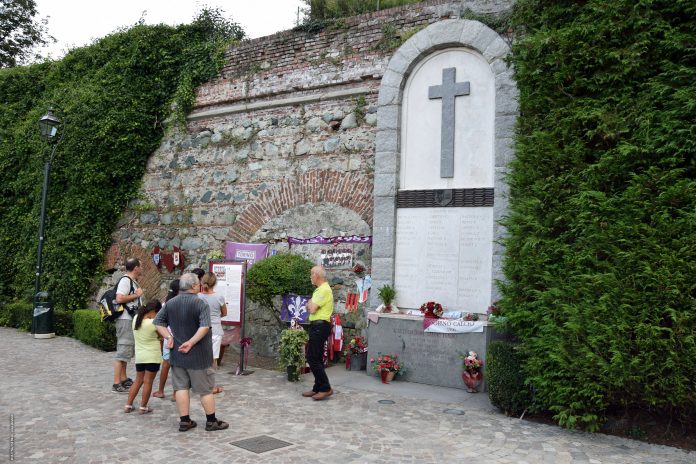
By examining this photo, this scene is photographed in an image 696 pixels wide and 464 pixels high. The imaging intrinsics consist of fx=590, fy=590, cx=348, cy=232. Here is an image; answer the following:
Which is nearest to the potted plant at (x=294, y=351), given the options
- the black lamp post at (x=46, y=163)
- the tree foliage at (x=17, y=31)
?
the black lamp post at (x=46, y=163)

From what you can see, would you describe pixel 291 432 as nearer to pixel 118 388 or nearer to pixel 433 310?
pixel 118 388

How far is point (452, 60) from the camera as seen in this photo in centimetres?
813

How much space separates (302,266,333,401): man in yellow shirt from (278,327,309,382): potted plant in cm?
71

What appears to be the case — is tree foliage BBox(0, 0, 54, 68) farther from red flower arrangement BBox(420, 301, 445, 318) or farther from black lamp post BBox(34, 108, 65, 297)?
red flower arrangement BBox(420, 301, 445, 318)

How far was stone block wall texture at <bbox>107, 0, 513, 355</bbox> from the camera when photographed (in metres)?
8.87

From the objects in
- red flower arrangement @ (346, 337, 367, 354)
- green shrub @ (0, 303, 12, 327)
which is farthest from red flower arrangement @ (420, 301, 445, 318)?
green shrub @ (0, 303, 12, 327)

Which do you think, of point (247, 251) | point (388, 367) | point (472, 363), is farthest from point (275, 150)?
point (472, 363)

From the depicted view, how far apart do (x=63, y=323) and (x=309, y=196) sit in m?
5.65

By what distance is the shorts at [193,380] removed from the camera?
5367 mm

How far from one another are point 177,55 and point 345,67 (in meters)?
4.11

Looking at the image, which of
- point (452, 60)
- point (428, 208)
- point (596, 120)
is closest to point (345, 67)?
point (452, 60)

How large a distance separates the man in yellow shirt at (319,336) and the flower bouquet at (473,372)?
1.63 m

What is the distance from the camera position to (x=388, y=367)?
7445 millimetres

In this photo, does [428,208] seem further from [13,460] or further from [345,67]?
[13,460]
